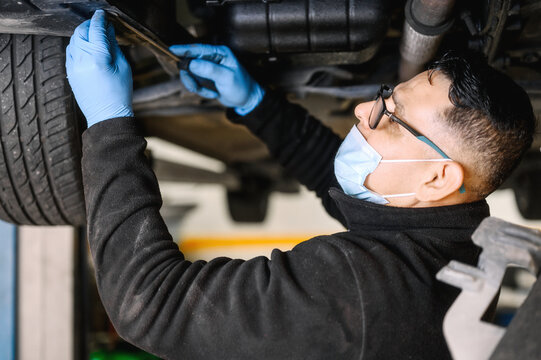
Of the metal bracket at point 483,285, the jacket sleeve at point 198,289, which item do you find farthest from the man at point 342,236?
the metal bracket at point 483,285

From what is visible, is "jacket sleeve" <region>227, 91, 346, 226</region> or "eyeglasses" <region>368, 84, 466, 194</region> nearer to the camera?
"eyeglasses" <region>368, 84, 466, 194</region>

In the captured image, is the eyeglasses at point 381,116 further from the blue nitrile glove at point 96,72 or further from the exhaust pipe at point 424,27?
the blue nitrile glove at point 96,72

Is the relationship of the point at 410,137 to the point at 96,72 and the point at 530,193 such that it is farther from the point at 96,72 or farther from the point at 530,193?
the point at 530,193

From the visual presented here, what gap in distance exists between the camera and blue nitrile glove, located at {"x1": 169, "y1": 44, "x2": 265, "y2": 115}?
1.19 meters

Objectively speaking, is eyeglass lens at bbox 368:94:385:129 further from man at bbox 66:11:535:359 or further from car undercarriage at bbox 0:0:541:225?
car undercarriage at bbox 0:0:541:225

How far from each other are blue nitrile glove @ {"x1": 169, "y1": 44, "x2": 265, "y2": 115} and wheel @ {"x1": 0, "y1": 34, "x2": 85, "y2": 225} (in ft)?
0.86

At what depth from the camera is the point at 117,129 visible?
3.18 ft

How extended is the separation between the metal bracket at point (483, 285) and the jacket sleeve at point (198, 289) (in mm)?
186

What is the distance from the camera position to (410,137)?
1035mm

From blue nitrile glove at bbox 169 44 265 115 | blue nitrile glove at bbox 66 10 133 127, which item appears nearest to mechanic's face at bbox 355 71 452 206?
blue nitrile glove at bbox 169 44 265 115

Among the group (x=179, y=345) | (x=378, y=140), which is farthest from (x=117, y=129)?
Answer: (x=378, y=140)

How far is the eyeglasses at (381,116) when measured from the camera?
1.02 meters

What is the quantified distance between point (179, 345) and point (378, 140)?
58 cm

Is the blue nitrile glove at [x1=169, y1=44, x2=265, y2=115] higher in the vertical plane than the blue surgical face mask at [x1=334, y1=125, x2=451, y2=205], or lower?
higher
